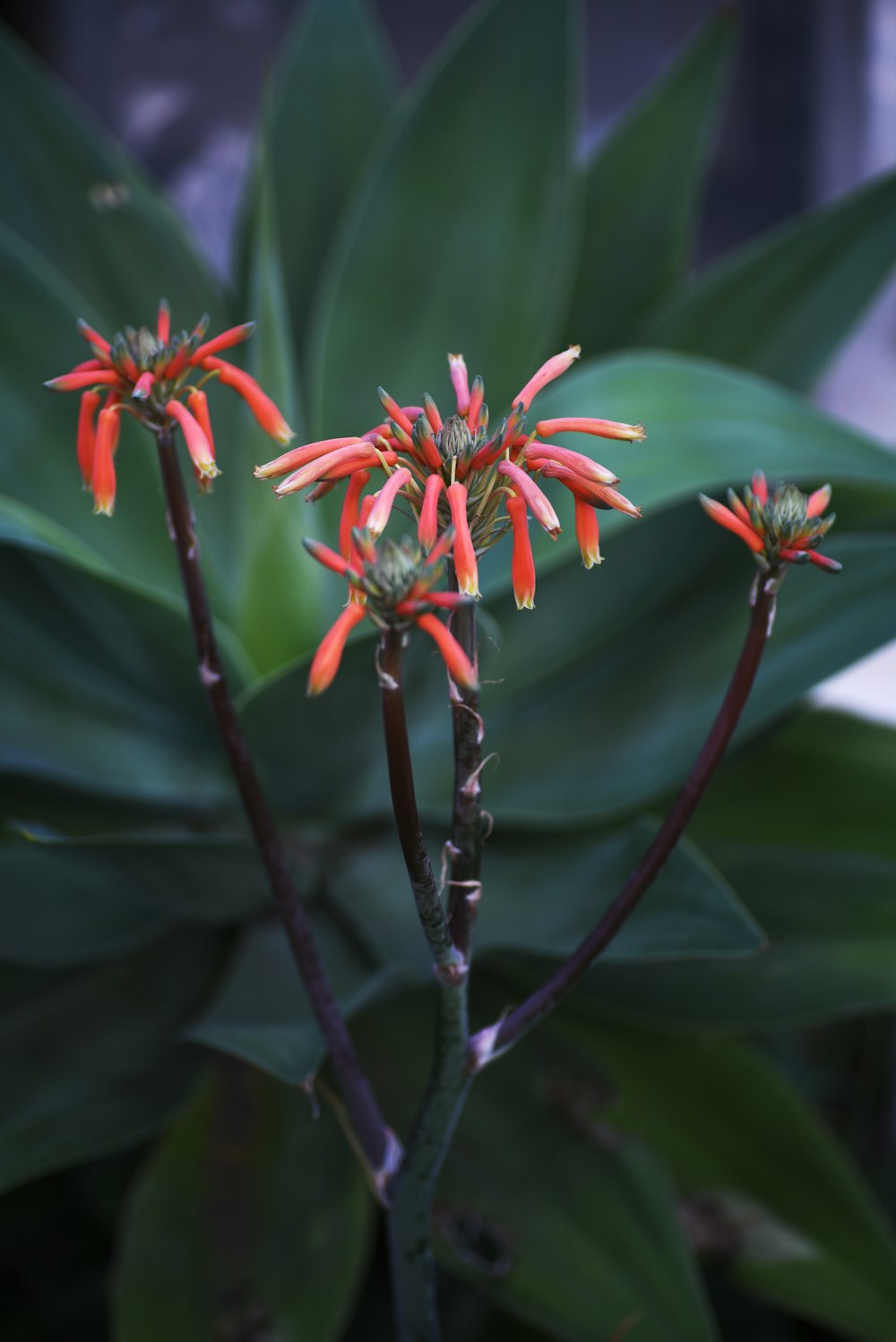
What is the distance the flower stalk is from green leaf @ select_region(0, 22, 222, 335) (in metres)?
0.40

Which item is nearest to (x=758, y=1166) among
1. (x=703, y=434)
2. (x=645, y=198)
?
(x=703, y=434)

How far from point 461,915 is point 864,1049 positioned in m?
0.55

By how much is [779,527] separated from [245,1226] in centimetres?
38

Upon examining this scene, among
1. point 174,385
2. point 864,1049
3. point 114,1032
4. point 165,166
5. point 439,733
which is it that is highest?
point 165,166

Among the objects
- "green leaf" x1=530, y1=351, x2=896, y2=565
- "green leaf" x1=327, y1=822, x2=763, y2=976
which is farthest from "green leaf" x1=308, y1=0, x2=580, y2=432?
"green leaf" x1=327, y1=822, x2=763, y2=976

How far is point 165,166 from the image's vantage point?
3.20 ft

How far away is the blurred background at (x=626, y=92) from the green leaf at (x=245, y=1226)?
0.59m

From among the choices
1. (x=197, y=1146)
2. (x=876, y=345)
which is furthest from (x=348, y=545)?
(x=876, y=345)

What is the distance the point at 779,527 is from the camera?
0.21 metres

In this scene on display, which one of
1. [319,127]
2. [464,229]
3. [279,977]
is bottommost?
[279,977]

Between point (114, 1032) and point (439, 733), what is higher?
point (439, 733)

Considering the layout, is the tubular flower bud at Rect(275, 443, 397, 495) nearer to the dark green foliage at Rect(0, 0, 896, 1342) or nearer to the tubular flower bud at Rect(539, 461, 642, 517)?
the tubular flower bud at Rect(539, 461, 642, 517)

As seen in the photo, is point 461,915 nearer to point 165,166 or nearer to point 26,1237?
point 26,1237

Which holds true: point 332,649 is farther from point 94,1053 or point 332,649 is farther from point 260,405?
point 94,1053
